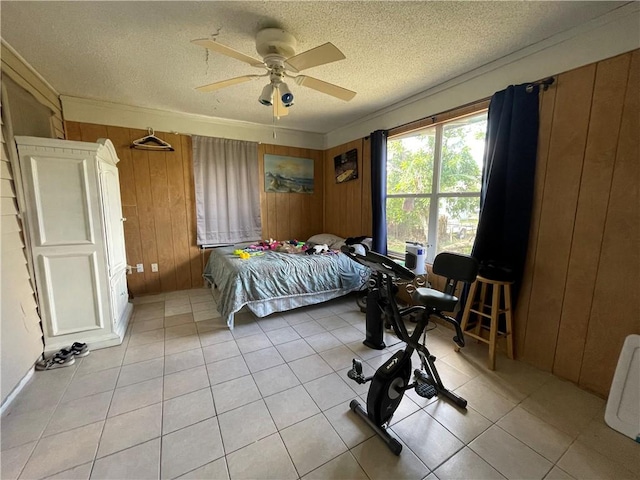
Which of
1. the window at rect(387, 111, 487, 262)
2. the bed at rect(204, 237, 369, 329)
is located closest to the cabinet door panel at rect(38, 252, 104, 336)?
the bed at rect(204, 237, 369, 329)

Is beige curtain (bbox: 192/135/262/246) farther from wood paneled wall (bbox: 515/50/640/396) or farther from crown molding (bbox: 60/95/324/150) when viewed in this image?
wood paneled wall (bbox: 515/50/640/396)

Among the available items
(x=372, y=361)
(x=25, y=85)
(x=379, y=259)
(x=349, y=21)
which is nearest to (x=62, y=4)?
(x=25, y=85)

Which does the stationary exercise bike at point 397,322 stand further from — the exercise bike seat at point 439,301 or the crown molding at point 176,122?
the crown molding at point 176,122

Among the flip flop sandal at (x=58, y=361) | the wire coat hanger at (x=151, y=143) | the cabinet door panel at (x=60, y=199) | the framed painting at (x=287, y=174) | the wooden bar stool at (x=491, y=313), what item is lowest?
the flip flop sandal at (x=58, y=361)

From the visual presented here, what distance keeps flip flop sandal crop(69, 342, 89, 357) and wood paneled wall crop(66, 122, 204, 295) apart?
1.45 metres

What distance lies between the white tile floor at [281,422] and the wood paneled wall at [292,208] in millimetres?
2388

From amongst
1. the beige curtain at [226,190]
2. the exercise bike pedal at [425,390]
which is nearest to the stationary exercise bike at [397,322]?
the exercise bike pedal at [425,390]

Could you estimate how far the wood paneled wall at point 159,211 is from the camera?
3369 millimetres

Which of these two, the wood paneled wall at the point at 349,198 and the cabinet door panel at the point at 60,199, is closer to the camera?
the cabinet door panel at the point at 60,199

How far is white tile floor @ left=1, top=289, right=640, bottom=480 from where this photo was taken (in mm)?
1275

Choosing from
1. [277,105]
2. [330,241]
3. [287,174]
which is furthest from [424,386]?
[287,174]

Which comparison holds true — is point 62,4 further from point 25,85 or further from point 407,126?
point 407,126

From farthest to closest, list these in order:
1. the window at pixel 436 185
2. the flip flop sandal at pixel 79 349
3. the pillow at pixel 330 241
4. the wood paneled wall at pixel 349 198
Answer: the pillow at pixel 330 241 → the wood paneled wall at pixel 349 198 → the window at pixel 436 185 → the flip flop sandal at pixel 79 349

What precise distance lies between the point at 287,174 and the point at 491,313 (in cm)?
342
